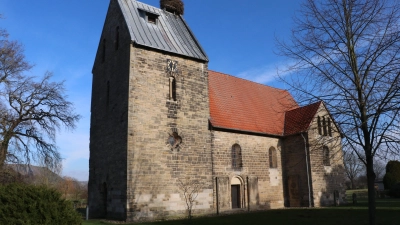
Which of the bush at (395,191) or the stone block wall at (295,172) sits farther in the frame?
the bush at (395,191)

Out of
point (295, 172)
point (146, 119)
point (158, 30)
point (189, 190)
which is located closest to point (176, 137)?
point (146, 119)

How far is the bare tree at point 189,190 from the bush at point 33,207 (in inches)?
394

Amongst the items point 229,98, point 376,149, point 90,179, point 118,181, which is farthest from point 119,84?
point 376,149

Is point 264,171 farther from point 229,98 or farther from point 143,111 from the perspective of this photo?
point 143,111

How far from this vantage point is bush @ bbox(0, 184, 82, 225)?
738 cm

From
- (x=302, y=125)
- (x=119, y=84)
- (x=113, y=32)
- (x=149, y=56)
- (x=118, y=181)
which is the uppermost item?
(x=113, y=32)

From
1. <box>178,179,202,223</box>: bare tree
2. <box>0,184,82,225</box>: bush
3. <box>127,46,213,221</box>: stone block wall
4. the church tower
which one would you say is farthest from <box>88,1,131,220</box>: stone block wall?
<box>0,184,82,225</box>: bush

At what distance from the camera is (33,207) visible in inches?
293

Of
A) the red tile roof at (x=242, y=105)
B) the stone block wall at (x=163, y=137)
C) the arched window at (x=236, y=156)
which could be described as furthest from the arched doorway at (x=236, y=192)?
the red tile roof at (x=242, y=105)

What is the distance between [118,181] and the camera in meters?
16.7

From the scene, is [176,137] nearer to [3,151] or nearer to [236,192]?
[236,192]

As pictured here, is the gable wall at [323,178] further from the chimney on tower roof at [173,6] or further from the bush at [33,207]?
the bush at [33,207]

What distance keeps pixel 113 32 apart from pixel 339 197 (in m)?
20.1

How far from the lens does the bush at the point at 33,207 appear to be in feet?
24.2
